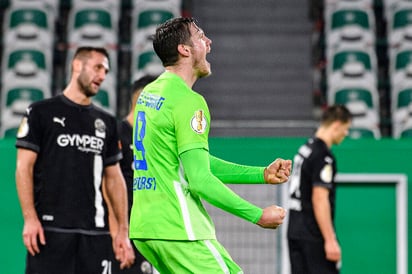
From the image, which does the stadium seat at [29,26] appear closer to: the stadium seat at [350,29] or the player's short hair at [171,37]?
the stadium seat at [350,29]

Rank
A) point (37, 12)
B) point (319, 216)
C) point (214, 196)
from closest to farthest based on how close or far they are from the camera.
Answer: point (214, 196) < point (319, 216) < point (37, 12)

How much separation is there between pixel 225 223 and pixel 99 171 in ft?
10.7

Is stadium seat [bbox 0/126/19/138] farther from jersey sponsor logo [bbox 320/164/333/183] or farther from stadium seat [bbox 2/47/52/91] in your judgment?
jersey sponsor logo [bbox 320/164/333/183]

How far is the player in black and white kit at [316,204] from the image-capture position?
7.04m

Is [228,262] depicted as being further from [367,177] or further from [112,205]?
[367,177]


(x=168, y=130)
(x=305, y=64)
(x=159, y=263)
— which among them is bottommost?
(x=159, y=263)

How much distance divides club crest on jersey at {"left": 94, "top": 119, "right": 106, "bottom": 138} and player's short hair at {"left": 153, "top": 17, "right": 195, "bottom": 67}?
1796 mm

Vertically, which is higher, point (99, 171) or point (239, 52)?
point (239, 52)

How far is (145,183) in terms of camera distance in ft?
13.2

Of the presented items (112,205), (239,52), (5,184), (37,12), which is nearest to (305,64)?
(239,52)

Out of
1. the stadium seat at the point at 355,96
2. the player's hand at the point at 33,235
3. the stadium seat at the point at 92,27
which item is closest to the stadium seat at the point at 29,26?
the stadium seat at the point at 92,27

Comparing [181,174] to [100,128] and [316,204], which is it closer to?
[100,128]

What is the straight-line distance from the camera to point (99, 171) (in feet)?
19.1

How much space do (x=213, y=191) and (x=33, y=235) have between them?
1963mm
